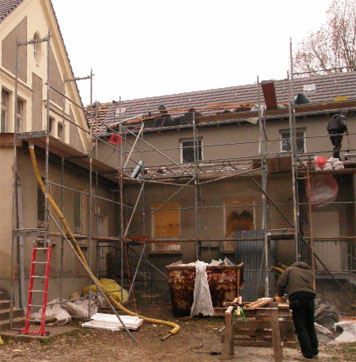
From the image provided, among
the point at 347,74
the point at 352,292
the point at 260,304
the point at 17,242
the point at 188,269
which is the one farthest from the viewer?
the point at 347,74

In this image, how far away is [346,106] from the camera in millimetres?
15070

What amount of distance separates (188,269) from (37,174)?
451 centimetres

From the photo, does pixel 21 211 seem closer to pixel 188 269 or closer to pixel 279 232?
pixel 188 269

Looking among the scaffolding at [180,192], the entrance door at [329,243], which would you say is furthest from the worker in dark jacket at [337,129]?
the entrance door at [329,243]

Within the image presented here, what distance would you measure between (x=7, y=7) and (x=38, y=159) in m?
5.45

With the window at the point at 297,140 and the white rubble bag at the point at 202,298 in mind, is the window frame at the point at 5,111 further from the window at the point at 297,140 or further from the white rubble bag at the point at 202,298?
the window at the point at 297,140

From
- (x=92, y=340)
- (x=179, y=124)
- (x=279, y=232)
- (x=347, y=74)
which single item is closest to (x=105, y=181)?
(x=179, y=124)

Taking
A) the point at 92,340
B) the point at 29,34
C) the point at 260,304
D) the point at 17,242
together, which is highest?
the point at 29,34

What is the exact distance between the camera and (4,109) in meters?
14.2

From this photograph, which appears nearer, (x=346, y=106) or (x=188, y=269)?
(x=188, y=269)

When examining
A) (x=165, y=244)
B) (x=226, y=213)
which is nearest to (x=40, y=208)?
(x=165, y=244)

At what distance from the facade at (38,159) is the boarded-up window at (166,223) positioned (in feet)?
4.91

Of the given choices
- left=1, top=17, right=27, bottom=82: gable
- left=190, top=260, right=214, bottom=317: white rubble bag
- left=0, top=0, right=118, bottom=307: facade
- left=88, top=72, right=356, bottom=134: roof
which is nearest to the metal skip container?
left=190, top=260, right=214, bottom=317: white rubble bag

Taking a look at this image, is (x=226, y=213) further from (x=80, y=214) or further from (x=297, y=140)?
(x=80, y=214)
